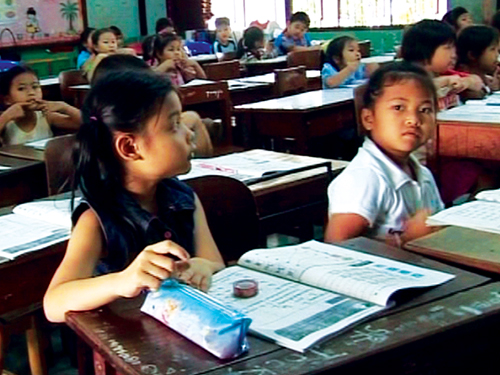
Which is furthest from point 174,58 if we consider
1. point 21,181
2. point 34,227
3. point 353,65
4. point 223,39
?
point 34,227

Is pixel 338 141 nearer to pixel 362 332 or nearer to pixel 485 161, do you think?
pixel 485 161

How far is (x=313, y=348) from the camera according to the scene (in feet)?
3.48

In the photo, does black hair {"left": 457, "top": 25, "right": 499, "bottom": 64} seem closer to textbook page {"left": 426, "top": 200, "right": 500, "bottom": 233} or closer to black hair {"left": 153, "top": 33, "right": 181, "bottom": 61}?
→ textbook page {"left": 426, "top": 200, "right": 500, "bottom": 233}

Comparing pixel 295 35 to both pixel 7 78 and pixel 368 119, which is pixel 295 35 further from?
pixel 368 119

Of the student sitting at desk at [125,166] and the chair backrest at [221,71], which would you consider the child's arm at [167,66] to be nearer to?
the chair backrest at [221,71]

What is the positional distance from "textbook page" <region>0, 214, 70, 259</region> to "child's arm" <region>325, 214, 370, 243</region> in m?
0.60

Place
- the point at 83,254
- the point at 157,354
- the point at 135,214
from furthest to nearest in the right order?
the point at 135,214 < the point at 83,254 < the point at 157,354

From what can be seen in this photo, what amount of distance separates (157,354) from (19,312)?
110 centimetres

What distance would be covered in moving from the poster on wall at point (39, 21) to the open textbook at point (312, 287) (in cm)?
708

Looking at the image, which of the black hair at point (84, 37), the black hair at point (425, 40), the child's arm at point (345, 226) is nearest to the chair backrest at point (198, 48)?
the black hair at point (84, 37)

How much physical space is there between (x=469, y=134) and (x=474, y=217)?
1255 millimetres

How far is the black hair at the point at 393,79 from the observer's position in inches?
80.5

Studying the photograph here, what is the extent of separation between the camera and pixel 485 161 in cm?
313

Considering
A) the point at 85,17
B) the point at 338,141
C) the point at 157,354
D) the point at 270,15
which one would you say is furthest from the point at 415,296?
the point at 270,15
